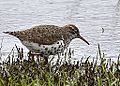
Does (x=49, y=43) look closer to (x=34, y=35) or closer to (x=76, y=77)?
(x=34, y=35)

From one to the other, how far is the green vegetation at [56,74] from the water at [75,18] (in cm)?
210

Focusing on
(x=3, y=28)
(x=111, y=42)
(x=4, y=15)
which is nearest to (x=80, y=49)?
(x=111, y=42)

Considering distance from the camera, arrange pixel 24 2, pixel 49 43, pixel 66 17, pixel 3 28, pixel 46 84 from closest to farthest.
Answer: pixel 46 84 → pixel 49 43 → pixel 3 28 → pixel 66 17 → pixel 24 2

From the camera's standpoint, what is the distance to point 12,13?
1094 centimetres

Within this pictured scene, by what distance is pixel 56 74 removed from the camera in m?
6.02

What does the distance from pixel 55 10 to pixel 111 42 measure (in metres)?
2.41

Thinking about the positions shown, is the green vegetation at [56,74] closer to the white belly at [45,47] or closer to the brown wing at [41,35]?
the white belly at [45,47]

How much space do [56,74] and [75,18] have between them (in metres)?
4.66

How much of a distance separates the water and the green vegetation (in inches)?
82.7

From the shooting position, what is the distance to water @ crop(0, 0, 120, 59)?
8.97 metres

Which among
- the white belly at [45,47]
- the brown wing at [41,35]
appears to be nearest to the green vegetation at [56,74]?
the white belly at [45,47]

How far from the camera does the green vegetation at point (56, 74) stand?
18.7 ft

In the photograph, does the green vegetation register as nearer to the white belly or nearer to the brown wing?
the white belly

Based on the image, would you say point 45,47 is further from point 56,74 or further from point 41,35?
point 56,74
